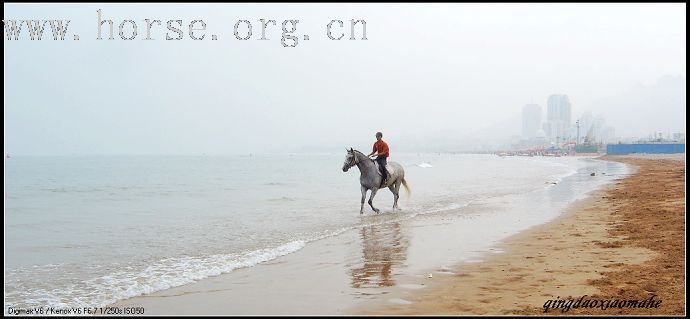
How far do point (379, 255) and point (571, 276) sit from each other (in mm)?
3566

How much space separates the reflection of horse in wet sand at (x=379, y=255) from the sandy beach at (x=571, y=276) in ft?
2.91

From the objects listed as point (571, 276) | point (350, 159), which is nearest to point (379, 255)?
point (571, 276)

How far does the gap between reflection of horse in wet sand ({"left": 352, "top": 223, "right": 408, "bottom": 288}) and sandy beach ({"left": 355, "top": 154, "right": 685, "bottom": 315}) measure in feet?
2.91

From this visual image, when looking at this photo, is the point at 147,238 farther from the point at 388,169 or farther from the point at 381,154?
the point at 388,169

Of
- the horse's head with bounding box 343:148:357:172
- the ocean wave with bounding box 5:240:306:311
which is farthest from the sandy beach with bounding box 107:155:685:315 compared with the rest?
A: the horse's head with bounding box 343:148:357:172

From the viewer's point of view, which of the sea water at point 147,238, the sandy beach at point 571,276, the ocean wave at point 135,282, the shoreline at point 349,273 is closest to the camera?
the sandy beach at point 571,276

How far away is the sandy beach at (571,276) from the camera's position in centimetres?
615

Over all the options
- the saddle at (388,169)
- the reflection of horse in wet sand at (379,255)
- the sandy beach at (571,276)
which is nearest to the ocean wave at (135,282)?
the reflection of horse in wet sand at (379,255)

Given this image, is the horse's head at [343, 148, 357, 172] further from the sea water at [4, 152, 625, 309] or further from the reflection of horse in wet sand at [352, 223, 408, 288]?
the reflection of horse in wet sand at [352, 223, 408, 288]

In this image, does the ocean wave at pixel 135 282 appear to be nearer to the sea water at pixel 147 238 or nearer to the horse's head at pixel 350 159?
the sea water at pixel 147 238

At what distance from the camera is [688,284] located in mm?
6102

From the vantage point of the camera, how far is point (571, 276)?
7.75 m

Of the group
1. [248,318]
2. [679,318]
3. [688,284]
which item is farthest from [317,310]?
[688,284]

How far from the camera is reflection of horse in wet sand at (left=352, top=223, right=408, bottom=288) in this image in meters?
7.80
